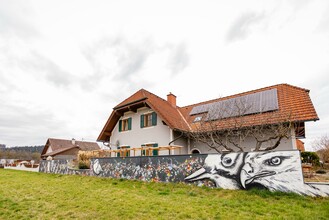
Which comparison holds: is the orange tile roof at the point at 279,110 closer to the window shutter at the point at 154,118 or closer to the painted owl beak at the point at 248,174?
the window shutter at the point at 154,118

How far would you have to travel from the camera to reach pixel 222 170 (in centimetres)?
851

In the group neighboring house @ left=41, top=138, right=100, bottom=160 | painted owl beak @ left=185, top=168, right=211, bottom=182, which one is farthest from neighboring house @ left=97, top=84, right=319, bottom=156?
neighboring house @ left=41, top=138, right=100, bottom=160

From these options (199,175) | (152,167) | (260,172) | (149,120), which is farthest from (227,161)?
(149,120)

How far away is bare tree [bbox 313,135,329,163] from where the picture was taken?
1469 centimetres

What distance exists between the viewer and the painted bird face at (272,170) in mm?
7051

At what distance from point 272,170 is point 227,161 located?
173cm

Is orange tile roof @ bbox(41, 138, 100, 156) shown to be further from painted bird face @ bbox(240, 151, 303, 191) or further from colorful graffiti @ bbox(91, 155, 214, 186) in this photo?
painted bird face @ bbox(240, 151, 303, 191)

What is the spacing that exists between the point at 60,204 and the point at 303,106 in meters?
13.1

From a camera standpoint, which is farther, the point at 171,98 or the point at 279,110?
the point at 171,98

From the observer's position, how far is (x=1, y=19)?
8.40 meters

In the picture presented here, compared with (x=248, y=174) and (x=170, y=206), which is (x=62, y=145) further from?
(x=248, y=174)

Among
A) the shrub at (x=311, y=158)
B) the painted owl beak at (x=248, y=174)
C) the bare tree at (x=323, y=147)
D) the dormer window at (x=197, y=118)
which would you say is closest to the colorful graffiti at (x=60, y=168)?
the dormer window at (x=197, y=118)

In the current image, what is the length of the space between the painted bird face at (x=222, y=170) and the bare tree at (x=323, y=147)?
1097 cm

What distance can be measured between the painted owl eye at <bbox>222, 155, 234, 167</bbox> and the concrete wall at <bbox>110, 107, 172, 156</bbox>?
18.4 ft
